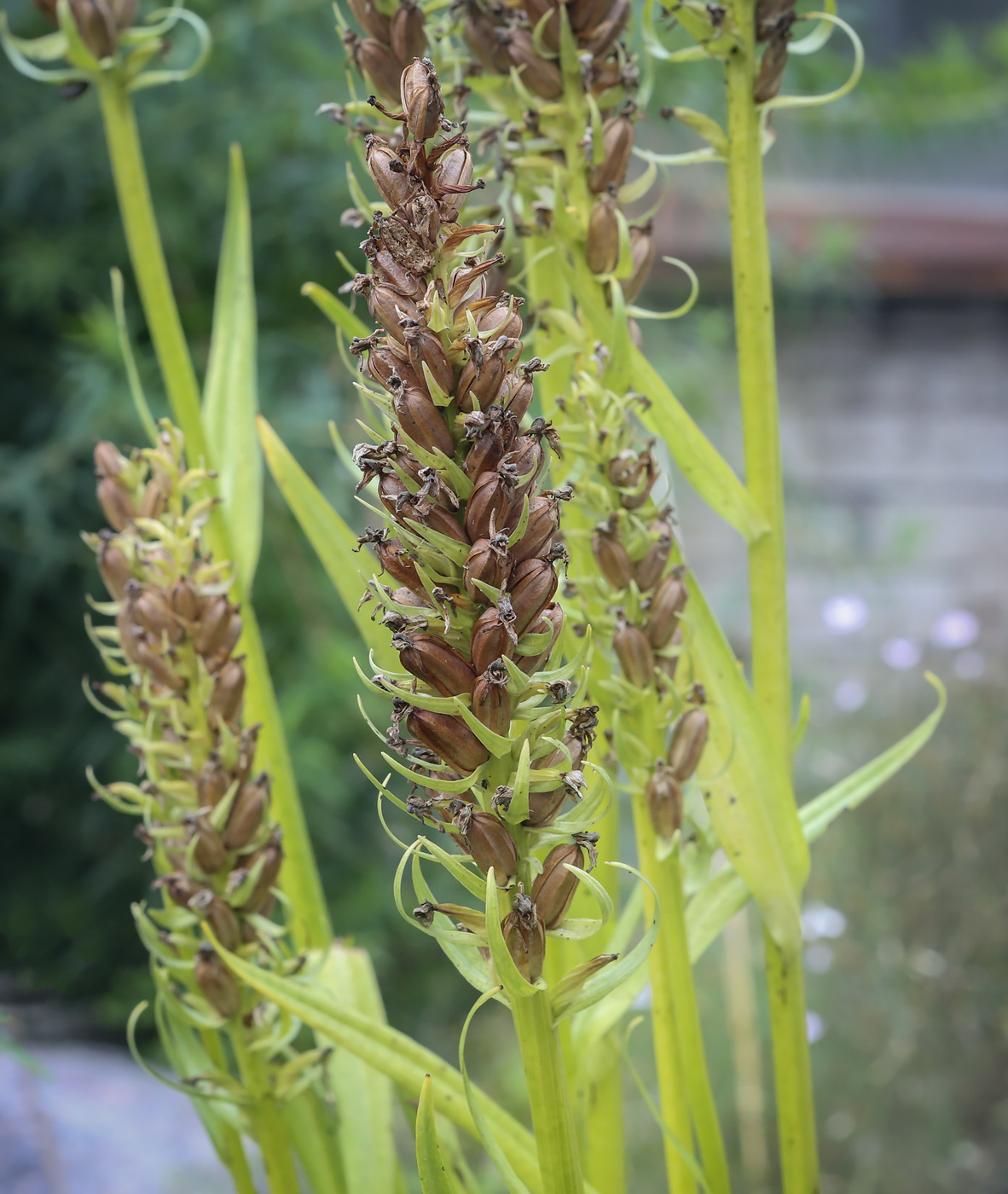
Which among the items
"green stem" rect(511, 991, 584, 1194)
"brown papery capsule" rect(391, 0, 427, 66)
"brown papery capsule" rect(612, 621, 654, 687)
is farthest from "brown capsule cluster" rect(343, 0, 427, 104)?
"green stem" rect(511, 991, 584, 1194)

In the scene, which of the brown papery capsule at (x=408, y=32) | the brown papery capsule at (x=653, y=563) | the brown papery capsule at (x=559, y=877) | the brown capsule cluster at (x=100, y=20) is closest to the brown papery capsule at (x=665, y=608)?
the brown papery capsule at (x=653, y=563)

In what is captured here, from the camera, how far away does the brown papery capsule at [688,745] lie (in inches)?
16.4

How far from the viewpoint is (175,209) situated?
1.47 m

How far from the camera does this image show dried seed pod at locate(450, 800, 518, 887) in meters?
0.29

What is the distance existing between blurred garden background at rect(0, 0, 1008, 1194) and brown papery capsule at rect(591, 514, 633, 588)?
0.74 meters

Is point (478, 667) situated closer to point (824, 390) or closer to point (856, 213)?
point (856, 213)

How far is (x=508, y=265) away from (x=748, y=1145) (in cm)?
100

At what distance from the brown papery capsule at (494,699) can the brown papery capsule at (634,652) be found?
12cm

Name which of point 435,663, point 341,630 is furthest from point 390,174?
point 341,630

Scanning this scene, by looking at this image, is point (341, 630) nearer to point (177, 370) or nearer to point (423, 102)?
point (177, 370)

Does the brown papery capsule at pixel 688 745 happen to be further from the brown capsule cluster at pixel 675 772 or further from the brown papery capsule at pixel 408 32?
the brown papery capsule at pixel 408 32

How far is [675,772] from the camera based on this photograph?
42 cm

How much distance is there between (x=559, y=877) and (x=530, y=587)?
9 cm

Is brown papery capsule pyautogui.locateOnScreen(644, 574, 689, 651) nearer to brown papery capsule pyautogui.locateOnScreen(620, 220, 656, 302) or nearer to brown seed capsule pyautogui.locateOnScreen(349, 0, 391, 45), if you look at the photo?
brown papery capsule pyautogui.locateOnScreen(620, 220, 656, 302)
